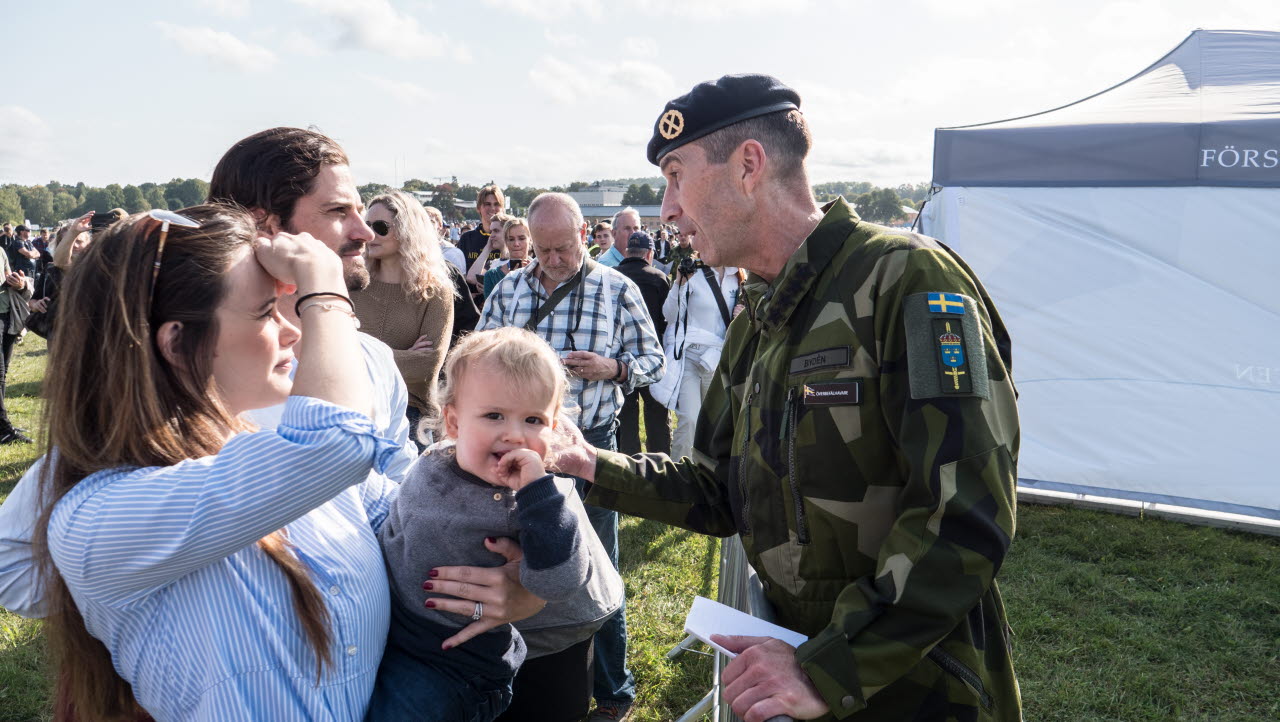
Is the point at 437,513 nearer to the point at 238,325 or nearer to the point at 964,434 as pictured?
the point at 238,325

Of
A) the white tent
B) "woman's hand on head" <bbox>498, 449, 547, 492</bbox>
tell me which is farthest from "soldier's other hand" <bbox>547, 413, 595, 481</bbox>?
the white tent

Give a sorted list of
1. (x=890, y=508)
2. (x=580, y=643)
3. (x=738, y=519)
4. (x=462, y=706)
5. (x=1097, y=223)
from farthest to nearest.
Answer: (x=1097, y=223), (x=580, y=643), (x=738, y=519), (x=462, y=706), (x=890, y=508)

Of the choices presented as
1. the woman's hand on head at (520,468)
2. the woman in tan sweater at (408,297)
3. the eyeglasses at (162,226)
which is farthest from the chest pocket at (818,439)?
the woman in tan sweater at (408,297)

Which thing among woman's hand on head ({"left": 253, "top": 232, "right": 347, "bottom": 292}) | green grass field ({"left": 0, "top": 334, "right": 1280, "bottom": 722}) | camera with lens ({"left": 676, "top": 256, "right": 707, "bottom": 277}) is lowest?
green grass field ({"left": 0, "top": 334, "right": 1280, "bottom": 722})

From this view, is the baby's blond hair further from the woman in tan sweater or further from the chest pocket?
the woman in tan sweater

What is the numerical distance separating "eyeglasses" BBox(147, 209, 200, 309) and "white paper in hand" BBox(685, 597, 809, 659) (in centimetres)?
123

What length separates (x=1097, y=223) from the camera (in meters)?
6.32

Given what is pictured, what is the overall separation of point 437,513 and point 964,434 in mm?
1196

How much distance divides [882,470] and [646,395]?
5.68 metres

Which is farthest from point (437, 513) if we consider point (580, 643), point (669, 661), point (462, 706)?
point (669, 661)

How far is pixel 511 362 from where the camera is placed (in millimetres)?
2133

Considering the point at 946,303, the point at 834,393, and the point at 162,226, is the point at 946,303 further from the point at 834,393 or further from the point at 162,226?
the point at 162,226

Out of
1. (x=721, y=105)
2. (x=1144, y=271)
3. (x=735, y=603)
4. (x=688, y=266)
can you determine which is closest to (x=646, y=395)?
(x=688, y=266)

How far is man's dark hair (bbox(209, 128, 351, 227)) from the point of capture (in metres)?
2.29
